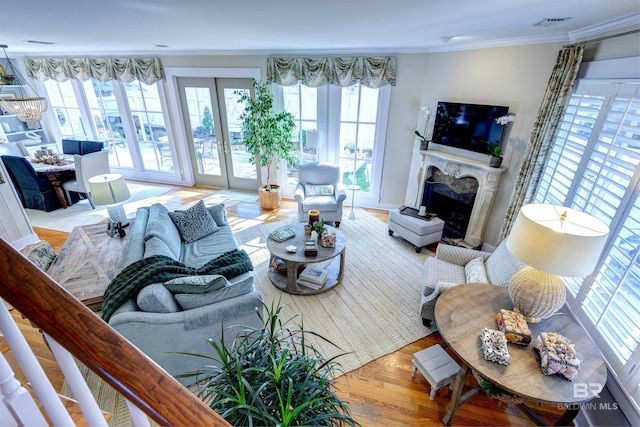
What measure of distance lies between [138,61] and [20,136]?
3.17m

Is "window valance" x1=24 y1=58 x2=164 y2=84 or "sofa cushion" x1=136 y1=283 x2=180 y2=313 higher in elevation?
"window valance" x1=24 y1=58 x2=164 y2=84

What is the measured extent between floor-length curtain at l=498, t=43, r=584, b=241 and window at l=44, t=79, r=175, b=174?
5863mm

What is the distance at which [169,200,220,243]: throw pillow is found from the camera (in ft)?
10.8

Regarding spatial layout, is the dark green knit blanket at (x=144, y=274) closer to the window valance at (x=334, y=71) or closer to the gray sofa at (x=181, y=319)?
the gray sofa at (x=181, y=319)

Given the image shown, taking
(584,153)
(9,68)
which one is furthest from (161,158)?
(584,153)

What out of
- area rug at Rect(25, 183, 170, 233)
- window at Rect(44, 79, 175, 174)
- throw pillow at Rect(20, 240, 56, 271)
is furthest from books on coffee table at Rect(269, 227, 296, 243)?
window at Rect(44, 79, 175, 174)

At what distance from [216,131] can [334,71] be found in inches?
98.5

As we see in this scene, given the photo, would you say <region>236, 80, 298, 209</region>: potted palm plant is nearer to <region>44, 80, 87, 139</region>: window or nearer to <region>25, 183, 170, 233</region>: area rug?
<region>25, 183, 170, 233</region>: area rug

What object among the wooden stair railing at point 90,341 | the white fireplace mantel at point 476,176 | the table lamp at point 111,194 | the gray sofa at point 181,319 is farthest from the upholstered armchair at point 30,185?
the white fireplace mantel at point 476,176

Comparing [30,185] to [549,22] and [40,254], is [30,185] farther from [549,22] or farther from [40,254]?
[549,22]

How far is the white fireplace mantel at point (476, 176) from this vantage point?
3.57 meters

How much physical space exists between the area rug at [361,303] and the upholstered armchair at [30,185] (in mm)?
3432

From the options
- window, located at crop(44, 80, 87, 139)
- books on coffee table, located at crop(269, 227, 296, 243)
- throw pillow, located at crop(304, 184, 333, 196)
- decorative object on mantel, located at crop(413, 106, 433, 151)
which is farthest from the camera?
window, located at crop(44, 80, 87, 139)

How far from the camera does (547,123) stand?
2838mm
